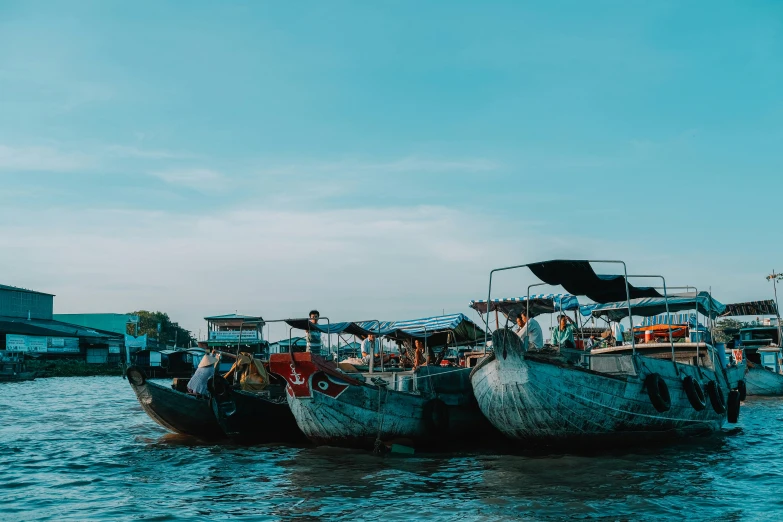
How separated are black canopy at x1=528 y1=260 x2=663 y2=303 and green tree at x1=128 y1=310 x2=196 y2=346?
80.4 meters

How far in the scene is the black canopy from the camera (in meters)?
12.0

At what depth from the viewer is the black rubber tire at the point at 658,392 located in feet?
37.9

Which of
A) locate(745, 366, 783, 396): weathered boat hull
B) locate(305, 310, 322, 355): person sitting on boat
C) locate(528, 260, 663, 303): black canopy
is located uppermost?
locate(528, 260, 663, 303): black canopy

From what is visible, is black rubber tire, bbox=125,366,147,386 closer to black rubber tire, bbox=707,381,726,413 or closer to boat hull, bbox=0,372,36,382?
black rubber tire, bbox=707,381,726,413

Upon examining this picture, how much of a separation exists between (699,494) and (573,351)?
3931mm

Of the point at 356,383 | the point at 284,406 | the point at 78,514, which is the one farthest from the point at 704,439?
the point at 78,514

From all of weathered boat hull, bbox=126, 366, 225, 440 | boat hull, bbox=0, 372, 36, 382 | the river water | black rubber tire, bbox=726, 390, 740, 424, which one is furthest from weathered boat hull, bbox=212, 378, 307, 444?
boat hull, bbox=0, 372, 36, 382

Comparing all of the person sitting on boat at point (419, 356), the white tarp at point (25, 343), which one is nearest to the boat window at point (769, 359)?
the person sitting on boat at point (419, 356)

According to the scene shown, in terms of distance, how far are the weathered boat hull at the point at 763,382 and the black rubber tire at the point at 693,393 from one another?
60.5 feet

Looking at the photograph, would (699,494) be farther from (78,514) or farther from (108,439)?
(108,439)

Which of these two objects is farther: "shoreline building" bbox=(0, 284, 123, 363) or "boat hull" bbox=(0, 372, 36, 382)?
"shoreline building" bbox=(0, 284, 123, 363)

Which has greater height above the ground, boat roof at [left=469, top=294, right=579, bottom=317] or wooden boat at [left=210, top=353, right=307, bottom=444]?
boat roof at [left=469, top=294, right=579, bottom=317]

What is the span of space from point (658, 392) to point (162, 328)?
88036 millimetres

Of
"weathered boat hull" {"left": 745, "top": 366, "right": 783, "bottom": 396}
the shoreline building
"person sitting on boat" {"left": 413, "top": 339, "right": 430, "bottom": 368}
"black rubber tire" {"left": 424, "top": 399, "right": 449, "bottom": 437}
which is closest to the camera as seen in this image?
"black rubber tire" {"left": 424, "top": 399, "right": 449, "bottom": 437}
